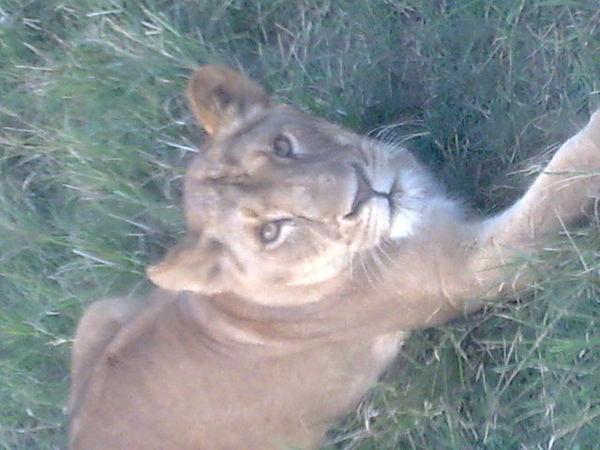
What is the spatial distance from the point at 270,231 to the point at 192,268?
1.13 feet

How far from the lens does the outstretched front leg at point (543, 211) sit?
9.67ft

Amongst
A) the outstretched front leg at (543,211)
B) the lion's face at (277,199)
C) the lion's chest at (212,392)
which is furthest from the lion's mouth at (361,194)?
the lion's chest at (212,392)

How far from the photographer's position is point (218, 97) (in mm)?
3432

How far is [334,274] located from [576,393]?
3.01 feet

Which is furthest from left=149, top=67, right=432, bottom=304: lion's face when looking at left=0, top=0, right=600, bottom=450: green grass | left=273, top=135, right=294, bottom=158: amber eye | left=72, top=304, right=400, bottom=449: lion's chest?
left=0, top=0, right=600, bottom=450: green grass

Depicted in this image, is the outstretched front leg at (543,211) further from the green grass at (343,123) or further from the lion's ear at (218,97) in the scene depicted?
the lion's ear at (218,97)

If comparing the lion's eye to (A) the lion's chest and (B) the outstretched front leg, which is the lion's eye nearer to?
(A) the lion's chest

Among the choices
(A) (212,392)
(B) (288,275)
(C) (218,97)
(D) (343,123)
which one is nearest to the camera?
(B) (288,275)

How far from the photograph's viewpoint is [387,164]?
3213 millimetres

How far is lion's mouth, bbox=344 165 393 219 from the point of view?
2945 millimetres

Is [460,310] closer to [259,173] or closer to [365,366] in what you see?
[365,366]

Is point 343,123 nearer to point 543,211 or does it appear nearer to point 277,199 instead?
point 277,199

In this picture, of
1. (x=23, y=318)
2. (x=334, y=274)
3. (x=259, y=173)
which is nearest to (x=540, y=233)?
(x=334, y=274)

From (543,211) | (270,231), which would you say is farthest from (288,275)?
(543,211)
